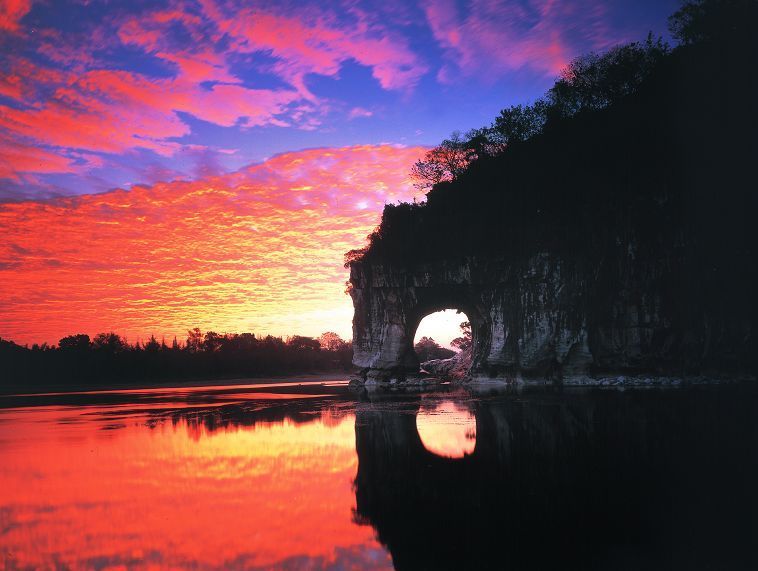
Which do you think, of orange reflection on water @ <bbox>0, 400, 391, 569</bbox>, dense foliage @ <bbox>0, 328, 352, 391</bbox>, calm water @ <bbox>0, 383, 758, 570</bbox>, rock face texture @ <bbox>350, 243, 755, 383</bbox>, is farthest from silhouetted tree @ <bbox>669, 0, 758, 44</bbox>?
dense foliage @ <bbox>0, 328, 352, 391</bbox>

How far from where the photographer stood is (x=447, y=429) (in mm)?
19562

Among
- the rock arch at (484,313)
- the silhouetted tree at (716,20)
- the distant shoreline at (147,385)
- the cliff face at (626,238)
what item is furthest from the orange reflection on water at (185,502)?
the distant shoreline at (147,385)

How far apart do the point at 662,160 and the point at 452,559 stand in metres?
37.3

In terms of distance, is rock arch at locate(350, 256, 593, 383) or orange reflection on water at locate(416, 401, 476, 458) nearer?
orange reflection on water at locate(416, 401, 476, 458)

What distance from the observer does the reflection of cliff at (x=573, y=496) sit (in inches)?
284

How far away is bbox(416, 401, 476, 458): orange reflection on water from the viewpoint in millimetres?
15594

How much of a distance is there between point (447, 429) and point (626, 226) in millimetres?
26209

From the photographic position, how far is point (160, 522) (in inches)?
392

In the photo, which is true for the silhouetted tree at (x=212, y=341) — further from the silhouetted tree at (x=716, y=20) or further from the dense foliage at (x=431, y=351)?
the silhouetted tree at (x=716, y=20)

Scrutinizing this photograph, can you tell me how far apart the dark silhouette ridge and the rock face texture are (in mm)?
94

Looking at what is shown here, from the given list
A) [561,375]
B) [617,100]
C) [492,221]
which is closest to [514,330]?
[561,375]

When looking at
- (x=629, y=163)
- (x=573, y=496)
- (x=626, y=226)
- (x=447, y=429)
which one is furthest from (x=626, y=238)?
(x=573, y=496)

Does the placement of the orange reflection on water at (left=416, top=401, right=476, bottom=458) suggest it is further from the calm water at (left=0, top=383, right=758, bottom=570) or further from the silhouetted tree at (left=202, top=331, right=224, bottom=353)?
the silhouetted tree at (left=202, top=331, right=224, bottom=353)

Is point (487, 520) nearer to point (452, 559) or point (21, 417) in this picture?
point (452, 559)
